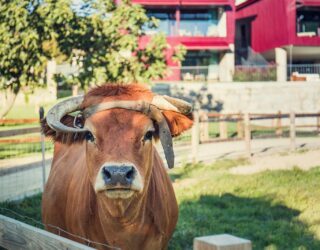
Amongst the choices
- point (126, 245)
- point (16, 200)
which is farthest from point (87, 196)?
point (16, 200)

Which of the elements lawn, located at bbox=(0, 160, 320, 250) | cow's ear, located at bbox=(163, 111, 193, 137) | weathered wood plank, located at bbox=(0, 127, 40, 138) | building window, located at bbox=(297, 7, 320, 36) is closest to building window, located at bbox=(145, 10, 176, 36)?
building window, located at bbox=(297, 7, 320, 36)

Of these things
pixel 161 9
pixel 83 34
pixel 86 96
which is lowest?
pixel 86 96

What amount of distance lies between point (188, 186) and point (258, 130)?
13.0 meters

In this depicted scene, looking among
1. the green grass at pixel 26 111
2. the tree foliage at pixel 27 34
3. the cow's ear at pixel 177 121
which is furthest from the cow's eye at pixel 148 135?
the green grass at pixel 26 111

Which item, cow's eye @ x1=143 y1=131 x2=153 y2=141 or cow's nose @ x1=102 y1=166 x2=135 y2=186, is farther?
cow's eye @ x1=143 y1=131 x2=153 y2=141

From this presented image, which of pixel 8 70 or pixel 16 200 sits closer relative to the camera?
pixel 16 200

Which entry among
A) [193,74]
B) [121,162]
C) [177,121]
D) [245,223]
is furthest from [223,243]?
[193,74]

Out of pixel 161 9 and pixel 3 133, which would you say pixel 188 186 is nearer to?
pixel 3 133

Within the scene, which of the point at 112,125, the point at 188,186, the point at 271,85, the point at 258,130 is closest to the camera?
the point at 112,125

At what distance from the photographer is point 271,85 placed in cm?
3027

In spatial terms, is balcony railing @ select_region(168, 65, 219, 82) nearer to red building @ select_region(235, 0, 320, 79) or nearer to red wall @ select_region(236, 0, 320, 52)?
red building @ select_region(235, 0, 320, 79)

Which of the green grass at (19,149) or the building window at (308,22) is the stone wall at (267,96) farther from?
the green grass at (19,149)

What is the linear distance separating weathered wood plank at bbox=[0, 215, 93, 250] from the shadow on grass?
3.18 m

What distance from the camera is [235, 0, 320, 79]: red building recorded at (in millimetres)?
36094
